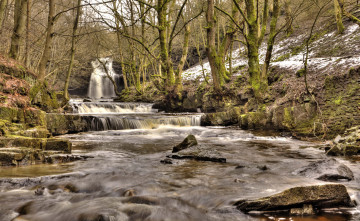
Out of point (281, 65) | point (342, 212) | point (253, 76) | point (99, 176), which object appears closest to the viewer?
point (342, 212)

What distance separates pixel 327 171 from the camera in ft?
12.6

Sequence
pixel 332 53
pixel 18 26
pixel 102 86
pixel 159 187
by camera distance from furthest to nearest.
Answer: pixel 102 86
pixel 332 53
pixel 18 26
pixel 159 187

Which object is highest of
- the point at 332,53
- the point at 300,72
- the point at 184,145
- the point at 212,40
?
the point at 212,40

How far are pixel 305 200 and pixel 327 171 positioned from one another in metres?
1.38

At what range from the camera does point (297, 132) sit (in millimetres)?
8422

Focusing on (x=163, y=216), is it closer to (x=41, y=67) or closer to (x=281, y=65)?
(x=41, y=67)

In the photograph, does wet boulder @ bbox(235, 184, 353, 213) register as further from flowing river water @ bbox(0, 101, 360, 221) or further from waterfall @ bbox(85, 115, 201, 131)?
waterfall @ bbox(85, 115, 201, 131)

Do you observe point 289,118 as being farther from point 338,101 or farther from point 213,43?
point 213,43

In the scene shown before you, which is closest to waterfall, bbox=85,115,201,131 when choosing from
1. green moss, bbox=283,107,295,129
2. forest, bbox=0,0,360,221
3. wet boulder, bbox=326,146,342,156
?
forest, bbox=0,0,360,221

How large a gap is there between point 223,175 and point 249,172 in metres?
0.50

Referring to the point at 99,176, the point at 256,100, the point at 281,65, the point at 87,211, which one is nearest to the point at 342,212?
the point at 87,211

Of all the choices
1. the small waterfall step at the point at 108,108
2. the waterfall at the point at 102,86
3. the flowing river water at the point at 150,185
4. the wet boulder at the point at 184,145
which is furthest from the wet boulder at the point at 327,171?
the waterfall at the point at 102,86

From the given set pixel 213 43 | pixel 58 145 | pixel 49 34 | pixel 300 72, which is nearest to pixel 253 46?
pixel 300 72

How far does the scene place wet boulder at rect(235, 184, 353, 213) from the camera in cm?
275
